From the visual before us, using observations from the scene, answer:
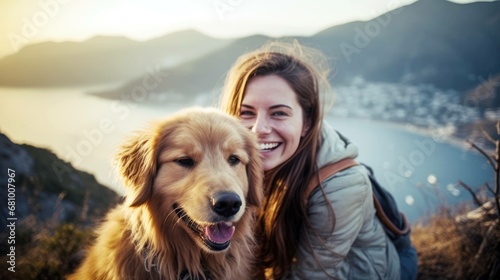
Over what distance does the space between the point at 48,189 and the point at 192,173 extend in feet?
9.35

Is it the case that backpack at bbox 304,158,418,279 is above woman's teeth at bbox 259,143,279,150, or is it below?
below

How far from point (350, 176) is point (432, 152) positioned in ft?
13.5

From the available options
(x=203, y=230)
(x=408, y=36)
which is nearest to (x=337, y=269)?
(x=203, y=230)

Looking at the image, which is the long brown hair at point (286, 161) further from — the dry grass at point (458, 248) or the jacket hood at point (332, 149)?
the dry grass at point (458, 248)

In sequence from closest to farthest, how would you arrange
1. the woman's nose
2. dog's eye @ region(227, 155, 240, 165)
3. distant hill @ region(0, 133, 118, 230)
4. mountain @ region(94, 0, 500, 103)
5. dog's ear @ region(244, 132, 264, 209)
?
dog's eye @ region(227, 155, 240, 165) < dog's ear @ region(244, 132, 264, 209) < the woman's nose < distant hill @ region(0, 133, 118, 230) < mountain @ region(94, 0, 500, 103)

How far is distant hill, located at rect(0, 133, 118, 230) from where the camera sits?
350 centimetres

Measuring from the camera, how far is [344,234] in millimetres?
2818

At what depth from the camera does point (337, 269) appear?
2914 millimetres

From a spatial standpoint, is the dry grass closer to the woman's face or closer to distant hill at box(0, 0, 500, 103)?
the woman's face

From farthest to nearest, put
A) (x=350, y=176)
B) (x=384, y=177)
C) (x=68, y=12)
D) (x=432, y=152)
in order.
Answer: (x=432, y=152) → (x=384, y=177) → (x=68, y=12) → (x=350, y=176)

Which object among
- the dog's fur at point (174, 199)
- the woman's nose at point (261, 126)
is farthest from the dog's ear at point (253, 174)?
the woman's nose at point (261, 126)

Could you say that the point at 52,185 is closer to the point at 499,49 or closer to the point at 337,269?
the point at 337,269

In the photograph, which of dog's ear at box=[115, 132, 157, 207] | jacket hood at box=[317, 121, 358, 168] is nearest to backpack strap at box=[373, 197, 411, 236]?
jacket hood at box=[317, 121, 358, 168]

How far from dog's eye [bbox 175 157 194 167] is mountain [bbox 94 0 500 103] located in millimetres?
3187
